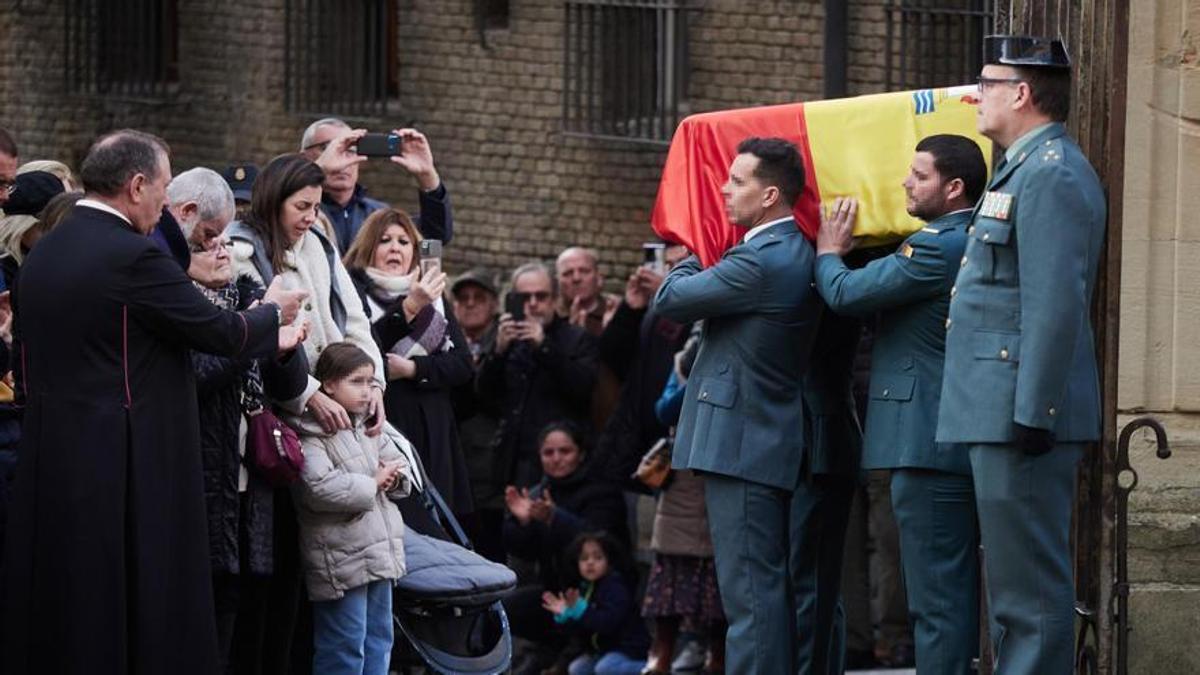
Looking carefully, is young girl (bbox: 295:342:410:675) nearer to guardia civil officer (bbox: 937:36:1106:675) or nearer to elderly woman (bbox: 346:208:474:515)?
elderly woman (bbox: 346:208:474:515)

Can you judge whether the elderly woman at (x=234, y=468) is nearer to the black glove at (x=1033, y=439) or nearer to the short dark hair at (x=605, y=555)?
the black glove at (x=1033, y=439)

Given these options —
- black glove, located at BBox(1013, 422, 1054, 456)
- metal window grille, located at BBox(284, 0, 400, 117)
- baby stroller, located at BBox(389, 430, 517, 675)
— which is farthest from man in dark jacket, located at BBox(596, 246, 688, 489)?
metal window grille, located at BBox(284, 0, 400, 117)

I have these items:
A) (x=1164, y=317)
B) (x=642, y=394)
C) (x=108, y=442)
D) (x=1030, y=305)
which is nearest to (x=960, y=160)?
(x=1164, y=317)

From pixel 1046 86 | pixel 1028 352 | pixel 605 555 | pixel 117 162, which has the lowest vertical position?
pixel 605 555

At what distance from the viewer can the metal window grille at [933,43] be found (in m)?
15.0

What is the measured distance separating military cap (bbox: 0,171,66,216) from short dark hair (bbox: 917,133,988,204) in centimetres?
308

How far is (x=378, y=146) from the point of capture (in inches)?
432

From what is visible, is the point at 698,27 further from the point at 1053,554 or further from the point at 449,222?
the point at 1053,554

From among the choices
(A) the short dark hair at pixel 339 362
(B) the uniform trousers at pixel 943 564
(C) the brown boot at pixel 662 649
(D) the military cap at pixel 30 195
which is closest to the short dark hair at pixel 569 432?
(C) the brown boot at pixel 662 649

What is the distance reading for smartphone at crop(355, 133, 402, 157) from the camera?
35.9 feet

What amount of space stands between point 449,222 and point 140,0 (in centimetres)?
923

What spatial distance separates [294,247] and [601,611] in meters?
3.16

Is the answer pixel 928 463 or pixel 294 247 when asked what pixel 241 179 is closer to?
pixel 294 247

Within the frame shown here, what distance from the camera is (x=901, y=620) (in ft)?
39.9
